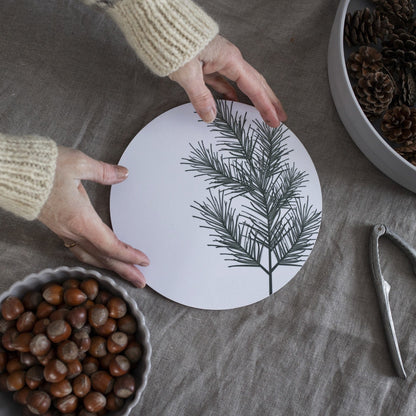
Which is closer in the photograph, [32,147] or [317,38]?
[32,147]

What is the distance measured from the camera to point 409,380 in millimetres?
687

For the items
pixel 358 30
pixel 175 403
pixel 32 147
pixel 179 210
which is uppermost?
pixel 358 30

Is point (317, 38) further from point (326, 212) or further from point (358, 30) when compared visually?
point (326, 212)

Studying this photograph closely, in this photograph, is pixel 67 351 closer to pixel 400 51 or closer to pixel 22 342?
pixel 22 342

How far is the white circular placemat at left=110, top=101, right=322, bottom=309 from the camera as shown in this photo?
70cm

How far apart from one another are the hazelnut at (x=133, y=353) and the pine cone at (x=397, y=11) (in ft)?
2.14

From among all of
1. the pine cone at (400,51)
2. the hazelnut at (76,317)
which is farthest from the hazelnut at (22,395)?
the pine cone at (400,51)

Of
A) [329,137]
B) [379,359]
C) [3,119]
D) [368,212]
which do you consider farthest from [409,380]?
[3,119]

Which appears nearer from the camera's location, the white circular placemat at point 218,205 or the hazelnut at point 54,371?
the hazelnut at point 54,371

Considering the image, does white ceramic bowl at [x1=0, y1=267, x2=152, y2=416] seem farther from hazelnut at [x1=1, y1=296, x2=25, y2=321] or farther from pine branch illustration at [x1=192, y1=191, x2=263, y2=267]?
pine branch illustration at [x1=192, y1=191, x2=263, y2=267]

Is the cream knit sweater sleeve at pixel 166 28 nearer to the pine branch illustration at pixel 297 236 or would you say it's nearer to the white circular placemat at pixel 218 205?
the white circular placemat at pixel 218 205

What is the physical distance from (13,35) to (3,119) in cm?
15

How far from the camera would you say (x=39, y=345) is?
0.57 meters

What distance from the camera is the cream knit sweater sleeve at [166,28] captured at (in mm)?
641
